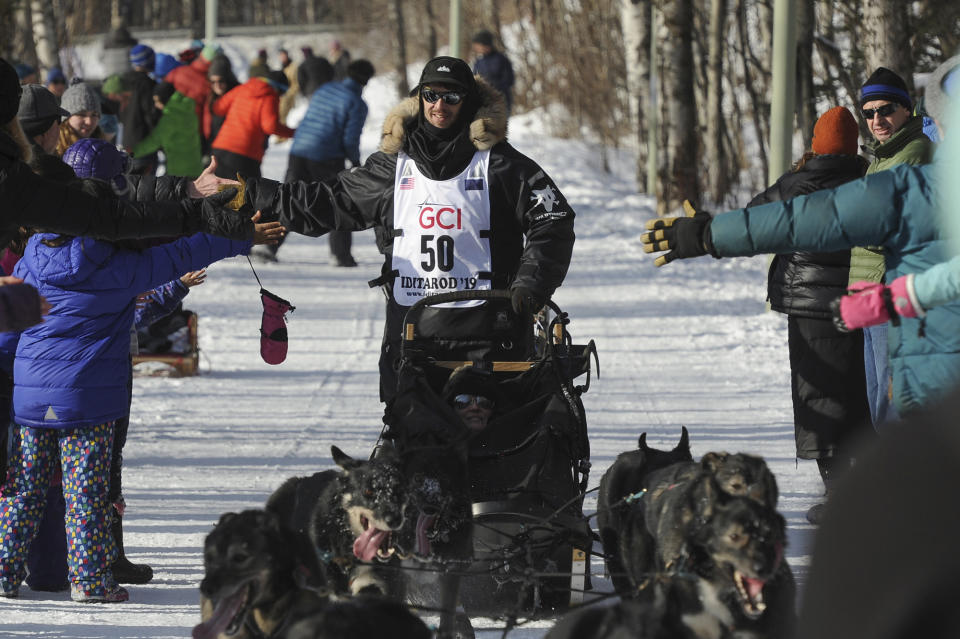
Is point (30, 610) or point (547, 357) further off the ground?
point (547, 357)

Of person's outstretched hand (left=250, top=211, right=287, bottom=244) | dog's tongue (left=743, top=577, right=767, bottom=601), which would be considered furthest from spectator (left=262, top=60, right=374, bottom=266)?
dog's tongue (left=743, top=577, right=767, bottom=601)

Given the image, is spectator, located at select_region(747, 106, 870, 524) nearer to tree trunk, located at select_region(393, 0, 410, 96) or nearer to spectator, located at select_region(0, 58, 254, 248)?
spectator, located at select_region(0, 58, 254, 248)

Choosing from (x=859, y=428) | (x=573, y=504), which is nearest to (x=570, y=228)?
(x=573, y=504)

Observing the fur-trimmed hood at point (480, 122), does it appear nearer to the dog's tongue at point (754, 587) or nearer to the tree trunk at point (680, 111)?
the dog's tongue at point (754, 587)

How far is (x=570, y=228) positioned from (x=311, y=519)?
1.98 meters

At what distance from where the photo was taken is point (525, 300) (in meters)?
5.23

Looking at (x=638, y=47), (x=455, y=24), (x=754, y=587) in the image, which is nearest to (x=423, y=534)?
(x=754, y=587)

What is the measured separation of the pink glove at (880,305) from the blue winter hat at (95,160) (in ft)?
10.3

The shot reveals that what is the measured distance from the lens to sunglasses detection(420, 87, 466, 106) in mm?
5766

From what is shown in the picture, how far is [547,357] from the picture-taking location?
5.23 metres

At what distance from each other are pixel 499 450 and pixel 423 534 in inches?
33.3

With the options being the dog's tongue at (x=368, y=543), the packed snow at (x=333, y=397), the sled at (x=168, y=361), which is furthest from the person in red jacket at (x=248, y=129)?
the dog's tongue at (x=368, y=543)

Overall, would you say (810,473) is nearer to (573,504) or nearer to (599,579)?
(599,579)

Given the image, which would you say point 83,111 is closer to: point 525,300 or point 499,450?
point 525,300
